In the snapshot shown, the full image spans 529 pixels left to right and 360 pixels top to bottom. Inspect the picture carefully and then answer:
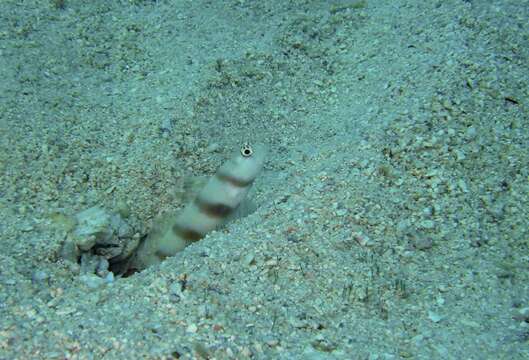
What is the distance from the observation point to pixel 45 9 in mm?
4199

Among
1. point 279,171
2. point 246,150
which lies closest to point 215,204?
point 246,150

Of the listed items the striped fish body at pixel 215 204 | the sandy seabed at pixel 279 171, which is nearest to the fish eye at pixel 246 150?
the striped fish body at pixel 215 204

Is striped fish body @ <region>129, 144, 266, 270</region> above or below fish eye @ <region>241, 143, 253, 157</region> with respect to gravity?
below

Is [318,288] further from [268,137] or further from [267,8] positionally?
[267,8]

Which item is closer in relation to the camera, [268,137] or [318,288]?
[318,288]

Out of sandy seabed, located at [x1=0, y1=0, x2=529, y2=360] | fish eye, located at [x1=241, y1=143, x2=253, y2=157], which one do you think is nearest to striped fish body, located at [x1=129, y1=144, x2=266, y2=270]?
fish eye, located at [x1=241, y1=143, x2=253, y2=157]

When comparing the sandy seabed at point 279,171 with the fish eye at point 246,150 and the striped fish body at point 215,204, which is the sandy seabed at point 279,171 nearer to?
the striped fish body at point 215,204

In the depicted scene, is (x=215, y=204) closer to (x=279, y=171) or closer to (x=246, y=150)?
(x=246, y=150)

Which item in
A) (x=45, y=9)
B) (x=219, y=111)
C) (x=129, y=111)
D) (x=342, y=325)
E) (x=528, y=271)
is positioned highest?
(x=45, y=9)

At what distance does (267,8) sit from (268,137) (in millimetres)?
1451

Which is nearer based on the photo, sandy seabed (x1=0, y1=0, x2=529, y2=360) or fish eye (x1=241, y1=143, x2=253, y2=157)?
sandy seabed (x1=0, y1=0, x2=529, y2=360)

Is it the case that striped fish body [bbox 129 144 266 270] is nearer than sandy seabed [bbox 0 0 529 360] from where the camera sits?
No

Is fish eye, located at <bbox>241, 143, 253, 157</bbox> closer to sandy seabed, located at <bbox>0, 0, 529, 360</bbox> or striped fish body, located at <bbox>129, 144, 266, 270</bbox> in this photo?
striped fish body, located at <bbox>129, 144, 266, 270</bbox>

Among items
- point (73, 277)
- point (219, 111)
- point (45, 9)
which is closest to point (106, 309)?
point (73, 277)
